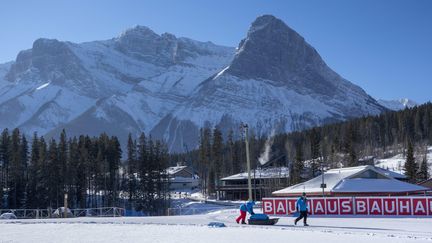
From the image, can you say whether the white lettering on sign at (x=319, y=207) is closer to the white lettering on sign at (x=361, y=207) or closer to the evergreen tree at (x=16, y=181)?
the white lettering on sign at (x=361, y=207)

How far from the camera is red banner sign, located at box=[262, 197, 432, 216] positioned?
139 ft

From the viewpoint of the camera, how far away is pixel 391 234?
2809cm

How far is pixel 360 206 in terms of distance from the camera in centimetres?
4500

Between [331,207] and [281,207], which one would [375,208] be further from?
[281,207]

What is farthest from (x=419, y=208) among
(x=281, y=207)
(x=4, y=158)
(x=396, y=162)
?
(x=396, y=162)

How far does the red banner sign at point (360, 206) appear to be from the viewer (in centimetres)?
4244

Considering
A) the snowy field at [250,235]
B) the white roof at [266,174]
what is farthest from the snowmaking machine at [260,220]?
the white roof at [266,174]

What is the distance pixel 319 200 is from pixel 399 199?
20.8 feet

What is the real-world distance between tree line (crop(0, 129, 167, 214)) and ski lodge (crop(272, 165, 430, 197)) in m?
35.9

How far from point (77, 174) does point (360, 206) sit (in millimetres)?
56465

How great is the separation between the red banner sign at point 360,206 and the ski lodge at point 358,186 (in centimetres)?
1213

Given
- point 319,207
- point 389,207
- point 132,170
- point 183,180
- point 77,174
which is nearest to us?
point 389,207

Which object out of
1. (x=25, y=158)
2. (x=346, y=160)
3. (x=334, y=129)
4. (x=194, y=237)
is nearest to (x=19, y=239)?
(x=194, y=237)

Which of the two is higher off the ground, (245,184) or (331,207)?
(245,184)
